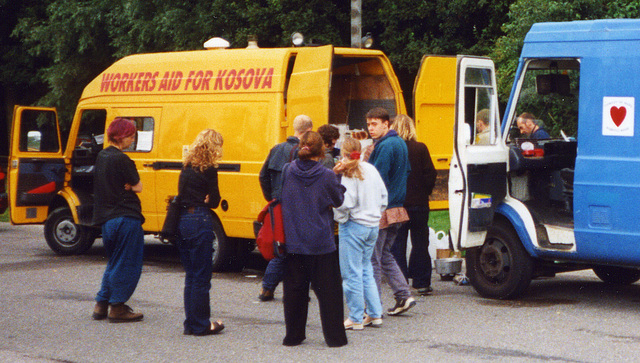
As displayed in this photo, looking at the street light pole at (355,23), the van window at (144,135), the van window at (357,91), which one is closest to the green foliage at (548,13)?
the street light pole at (355,23)

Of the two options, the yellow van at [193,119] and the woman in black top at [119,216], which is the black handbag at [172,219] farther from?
the yellow van at [193,119]

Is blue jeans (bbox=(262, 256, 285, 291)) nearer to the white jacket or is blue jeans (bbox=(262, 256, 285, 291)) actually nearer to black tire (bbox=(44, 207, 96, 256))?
the white jacket

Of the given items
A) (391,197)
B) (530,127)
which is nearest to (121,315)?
(391,197)

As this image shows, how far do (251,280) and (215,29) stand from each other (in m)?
12.1

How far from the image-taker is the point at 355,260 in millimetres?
7258

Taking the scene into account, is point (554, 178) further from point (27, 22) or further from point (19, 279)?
point (27, 22)

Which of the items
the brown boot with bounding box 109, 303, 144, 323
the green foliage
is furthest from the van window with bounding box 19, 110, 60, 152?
the green foliage

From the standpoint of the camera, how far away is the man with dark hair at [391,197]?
Answer: 7957 mm

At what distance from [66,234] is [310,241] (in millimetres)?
6613

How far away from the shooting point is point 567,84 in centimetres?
873

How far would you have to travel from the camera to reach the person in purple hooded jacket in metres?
6.71

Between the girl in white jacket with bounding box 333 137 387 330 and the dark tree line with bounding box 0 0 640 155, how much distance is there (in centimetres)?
918

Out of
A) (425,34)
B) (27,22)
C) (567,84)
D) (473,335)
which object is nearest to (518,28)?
(425,34)

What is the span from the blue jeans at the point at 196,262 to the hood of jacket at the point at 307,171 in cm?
91
